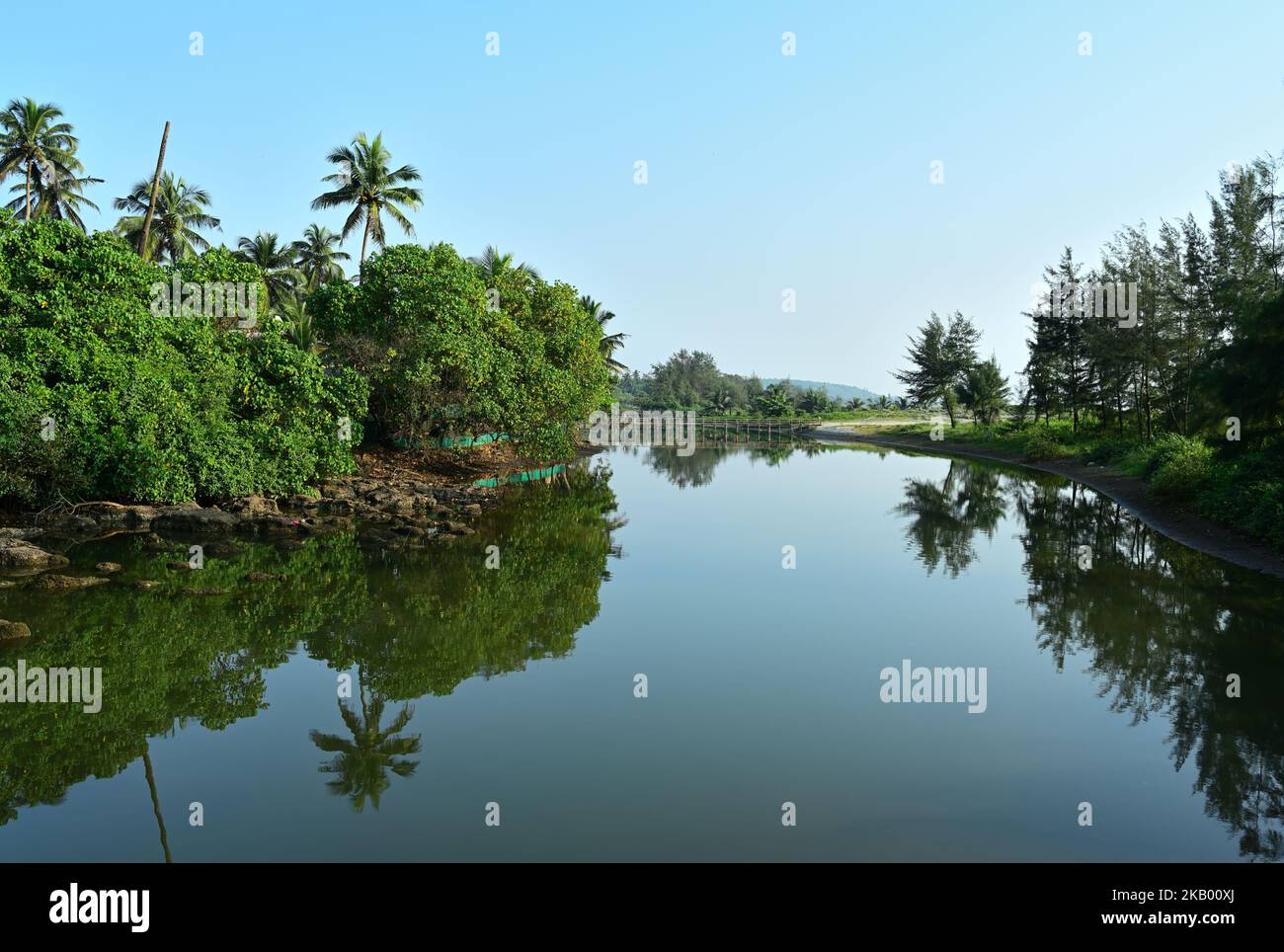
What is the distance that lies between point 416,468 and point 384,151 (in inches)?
618

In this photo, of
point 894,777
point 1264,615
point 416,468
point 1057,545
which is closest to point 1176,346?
point 1057,545

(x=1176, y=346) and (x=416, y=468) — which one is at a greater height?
(x=1176, y=346)

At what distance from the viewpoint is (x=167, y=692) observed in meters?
10.8

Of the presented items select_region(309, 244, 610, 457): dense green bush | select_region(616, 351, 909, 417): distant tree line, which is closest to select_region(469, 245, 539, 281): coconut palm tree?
select_region(309, 244, 610, 457): dense green bush

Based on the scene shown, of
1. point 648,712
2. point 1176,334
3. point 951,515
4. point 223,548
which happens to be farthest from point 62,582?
point 1176,334

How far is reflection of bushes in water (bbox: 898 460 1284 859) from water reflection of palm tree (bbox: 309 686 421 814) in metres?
7.53

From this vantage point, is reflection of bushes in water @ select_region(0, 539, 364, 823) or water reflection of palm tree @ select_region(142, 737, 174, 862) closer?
water reflection of palm tree @ select_region(142, 737, 174, 862)

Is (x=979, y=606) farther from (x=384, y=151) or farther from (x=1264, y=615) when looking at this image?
(x=384, y=151)

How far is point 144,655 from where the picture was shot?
39.6 ft

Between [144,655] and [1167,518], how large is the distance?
79.8 feet

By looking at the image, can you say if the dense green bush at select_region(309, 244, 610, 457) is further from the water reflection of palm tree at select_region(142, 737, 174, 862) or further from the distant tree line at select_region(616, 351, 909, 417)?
the distant tree line at select_region(616, 351, 909, 417)

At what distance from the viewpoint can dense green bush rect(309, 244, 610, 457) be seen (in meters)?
29.7

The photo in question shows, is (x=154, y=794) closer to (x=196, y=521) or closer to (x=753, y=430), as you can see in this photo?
(x=196, y=521)
